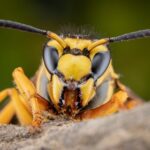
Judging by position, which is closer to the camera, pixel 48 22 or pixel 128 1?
pixel 128 1

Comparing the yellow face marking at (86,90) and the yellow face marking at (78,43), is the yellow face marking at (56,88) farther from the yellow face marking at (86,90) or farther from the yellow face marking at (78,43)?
the yellow face marking at (78,43)

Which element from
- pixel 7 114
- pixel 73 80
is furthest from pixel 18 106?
pixel 73 80

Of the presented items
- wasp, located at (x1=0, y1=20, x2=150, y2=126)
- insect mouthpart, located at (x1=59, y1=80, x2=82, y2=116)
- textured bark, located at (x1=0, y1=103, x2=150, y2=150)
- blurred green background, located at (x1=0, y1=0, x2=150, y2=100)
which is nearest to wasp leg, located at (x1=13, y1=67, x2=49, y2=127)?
wasp, located at (x1=0, y1=20, x2=150, y2=126)

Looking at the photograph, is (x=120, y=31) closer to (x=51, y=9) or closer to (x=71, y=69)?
(x=51, y=9)

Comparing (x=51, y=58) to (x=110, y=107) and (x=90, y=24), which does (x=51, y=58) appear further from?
(x=90, y=24)

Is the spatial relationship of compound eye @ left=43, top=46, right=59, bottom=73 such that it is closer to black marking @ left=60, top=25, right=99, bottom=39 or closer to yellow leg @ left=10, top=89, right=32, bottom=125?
black marking @ left=60, top=25, right=99, bottom=39

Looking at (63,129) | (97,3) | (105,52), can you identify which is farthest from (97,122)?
(97,3)
